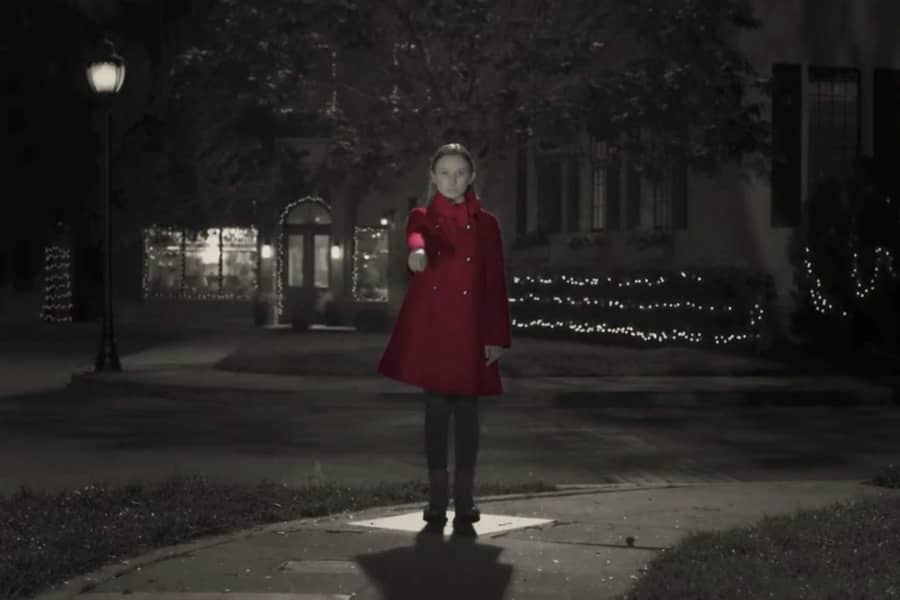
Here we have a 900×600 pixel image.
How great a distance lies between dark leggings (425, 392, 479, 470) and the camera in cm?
889

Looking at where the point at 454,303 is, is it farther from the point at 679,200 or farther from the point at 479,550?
the point at 679,200

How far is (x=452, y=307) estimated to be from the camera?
8.71 m

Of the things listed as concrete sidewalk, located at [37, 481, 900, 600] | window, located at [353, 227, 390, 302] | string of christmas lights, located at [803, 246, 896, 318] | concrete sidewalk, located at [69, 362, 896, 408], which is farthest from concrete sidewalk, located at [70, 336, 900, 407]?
window, located at [353, 227, 390, 302]

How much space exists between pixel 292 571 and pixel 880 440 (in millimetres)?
8801

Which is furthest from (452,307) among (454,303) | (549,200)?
(549,200)

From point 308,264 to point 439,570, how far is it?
3540 centimetres

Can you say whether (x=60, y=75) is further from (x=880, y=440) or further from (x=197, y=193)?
(x=880, y=440)

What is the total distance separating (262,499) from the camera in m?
9.80

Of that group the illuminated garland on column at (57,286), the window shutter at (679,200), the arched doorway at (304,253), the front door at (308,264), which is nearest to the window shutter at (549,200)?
the window shutter at (679,200)

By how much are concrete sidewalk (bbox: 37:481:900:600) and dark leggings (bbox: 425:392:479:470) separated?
367 millimetres

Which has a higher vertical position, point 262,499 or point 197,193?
point 197,193

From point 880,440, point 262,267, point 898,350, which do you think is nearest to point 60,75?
point 262,267

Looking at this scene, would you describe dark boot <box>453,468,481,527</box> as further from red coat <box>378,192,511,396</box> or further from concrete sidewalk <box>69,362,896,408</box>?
concrete sidewalk <box>69,362,896,408</box>

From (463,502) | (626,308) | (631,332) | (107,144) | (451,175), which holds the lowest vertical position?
(463,502)
